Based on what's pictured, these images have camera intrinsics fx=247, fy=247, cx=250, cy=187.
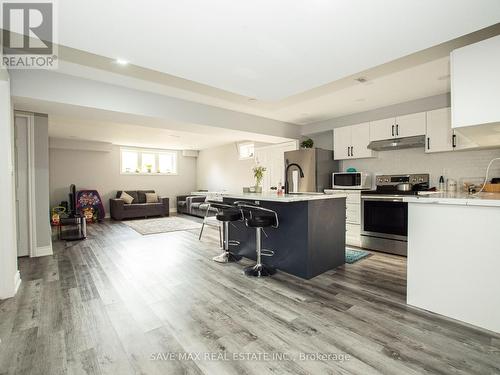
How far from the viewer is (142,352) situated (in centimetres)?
173

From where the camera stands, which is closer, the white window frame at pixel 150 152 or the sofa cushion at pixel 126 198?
the sofa cushion at pixel 126 198

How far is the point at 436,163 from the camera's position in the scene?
4.23 meters

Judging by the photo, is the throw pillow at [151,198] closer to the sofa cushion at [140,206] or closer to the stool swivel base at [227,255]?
the sofa cushion at [140,206]

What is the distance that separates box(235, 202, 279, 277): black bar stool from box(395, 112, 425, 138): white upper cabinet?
294cm

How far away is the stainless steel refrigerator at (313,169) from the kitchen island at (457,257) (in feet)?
9.38

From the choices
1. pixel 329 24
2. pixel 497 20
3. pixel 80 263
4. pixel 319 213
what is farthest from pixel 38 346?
pixel 497 20

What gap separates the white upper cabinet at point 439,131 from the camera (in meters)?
3.86

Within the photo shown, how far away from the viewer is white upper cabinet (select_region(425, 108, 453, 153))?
3.86 meters

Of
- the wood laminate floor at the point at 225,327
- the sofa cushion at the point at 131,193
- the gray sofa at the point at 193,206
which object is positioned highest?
the sofa cushion at the point at 131,193

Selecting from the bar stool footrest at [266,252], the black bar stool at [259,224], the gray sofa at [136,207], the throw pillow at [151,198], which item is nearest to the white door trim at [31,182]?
the black bar stool at [259,224]

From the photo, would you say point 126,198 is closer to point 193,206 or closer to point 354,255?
point 193,206

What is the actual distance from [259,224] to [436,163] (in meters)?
3.44

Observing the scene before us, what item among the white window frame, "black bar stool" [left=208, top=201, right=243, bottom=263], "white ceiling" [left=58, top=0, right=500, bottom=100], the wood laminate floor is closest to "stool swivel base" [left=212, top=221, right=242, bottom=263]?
"black bar stool" [left=208, top=201, right=243, bottom=263]

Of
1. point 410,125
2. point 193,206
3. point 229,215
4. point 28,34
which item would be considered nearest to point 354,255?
point 229,215
